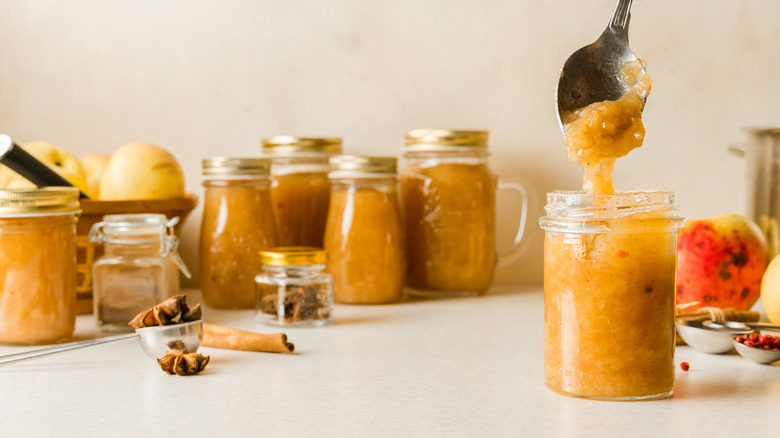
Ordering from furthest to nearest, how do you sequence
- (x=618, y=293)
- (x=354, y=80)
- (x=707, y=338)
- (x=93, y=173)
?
(x=354, y=80)
(x=93, y=173)
(x=707, y=338)
(x=618, y=293)

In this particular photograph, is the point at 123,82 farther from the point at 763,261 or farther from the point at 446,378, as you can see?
the point at 763,261

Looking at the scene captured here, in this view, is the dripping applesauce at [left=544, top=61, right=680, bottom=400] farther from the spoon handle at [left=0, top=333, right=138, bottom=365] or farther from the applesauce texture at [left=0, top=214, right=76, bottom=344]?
the applesauce texture at [left=0, top=214, right=76, bottom=344]

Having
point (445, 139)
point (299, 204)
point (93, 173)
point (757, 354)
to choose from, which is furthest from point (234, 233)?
point (757, 354)

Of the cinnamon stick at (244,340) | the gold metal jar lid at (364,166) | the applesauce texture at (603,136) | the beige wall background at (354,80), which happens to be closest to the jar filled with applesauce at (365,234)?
the gold metal jar lid at (364,166)

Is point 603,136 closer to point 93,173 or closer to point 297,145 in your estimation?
point 297,145

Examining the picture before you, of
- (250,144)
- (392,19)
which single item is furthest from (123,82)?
(392,19)

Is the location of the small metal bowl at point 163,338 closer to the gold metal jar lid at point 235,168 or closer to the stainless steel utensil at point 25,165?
the stainless steel utensil at point 25,165
